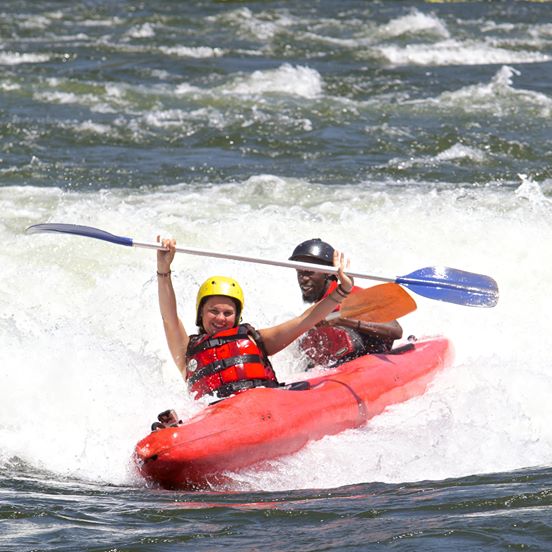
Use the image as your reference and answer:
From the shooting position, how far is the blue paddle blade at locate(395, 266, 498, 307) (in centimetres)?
650

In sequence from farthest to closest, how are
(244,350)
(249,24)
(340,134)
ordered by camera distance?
(249,24), (340,134), (244,350)

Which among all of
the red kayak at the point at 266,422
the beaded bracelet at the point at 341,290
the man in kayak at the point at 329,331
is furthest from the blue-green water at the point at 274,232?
the beaded bracelet at the point at 341,290

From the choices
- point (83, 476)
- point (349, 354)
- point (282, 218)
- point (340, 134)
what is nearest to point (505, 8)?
point (340, 134)

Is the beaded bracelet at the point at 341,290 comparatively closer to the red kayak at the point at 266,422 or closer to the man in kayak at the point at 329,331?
the red kayak at the point at 266,422

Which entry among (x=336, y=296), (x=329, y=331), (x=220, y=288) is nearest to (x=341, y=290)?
(x=336, y=296)

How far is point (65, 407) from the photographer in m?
6.00

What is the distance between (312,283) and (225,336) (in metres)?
0.89

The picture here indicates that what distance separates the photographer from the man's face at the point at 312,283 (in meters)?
6.51

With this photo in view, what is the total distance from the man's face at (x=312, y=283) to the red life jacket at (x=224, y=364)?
790 mm

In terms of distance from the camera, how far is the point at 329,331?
6.77 metres

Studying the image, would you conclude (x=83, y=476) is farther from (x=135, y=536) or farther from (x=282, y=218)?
(x=282, y=218)

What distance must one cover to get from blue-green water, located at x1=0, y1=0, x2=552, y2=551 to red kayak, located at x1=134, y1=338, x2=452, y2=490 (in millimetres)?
97

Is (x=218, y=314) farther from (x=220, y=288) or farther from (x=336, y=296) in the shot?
(x=336, y=296)

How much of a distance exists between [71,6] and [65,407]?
1792 cm
